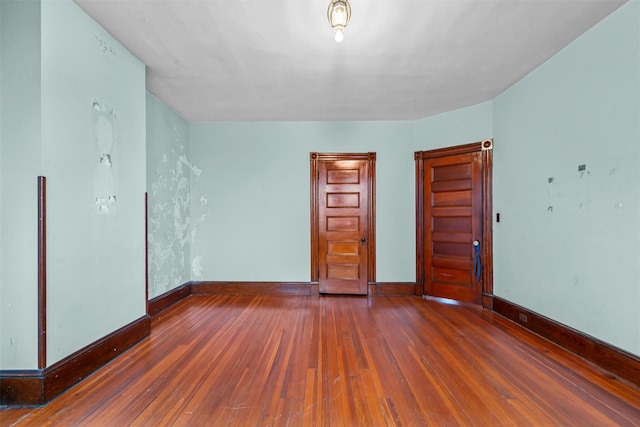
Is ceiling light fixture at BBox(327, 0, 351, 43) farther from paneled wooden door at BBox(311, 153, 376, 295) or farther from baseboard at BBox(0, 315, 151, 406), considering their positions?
baseboard at BBox(0, 315, 151, 406)

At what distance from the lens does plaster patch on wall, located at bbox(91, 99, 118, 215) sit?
2188 mm

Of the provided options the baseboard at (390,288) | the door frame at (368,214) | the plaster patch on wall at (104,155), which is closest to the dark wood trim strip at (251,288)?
the door frame at (368,214)

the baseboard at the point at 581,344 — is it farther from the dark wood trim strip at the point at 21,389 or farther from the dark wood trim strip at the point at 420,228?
the dark wood trim strip at the point at 21,389

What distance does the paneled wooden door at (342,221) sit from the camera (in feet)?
14.4

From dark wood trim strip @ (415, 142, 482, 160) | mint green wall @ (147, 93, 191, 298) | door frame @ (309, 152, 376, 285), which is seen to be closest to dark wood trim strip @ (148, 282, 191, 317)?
mint green wall @ (147, 93, 191, 298)

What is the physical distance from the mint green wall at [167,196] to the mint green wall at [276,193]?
210mm

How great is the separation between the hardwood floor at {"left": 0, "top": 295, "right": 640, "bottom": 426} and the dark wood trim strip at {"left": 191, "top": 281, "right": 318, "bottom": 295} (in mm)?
1159

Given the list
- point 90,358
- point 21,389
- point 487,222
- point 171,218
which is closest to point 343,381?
point 90,358

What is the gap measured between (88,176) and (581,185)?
4.20 metres

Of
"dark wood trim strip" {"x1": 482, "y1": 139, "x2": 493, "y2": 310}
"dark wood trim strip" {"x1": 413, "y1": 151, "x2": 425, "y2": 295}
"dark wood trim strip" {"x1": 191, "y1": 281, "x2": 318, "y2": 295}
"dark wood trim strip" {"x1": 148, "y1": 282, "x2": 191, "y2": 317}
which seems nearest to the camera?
"dark wood trim strip" {"x1": 148, "y1": 282, "x2": 191, "y2": 317}

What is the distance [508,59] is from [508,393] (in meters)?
2.98

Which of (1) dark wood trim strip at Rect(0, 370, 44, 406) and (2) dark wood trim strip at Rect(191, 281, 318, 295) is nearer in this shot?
(1) dark wood trim strip at Rect(0, 370, 44, 406)

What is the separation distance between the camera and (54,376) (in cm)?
183

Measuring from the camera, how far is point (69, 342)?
1.96m
